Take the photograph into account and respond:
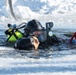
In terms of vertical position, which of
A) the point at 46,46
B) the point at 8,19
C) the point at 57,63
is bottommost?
the point at 8,19

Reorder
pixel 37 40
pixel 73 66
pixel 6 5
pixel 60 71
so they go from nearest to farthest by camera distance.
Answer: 1. pixel 60 71
2. pixel 73 66
3. pixel 37 40
4. pixel 6 5

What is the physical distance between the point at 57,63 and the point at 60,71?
1.03m

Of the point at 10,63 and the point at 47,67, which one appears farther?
the point at 10,63

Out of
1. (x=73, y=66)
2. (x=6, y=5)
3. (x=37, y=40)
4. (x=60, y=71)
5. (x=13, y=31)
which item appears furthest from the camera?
(x=6, y=5)

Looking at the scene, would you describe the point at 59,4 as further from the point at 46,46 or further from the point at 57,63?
the point at 57,63

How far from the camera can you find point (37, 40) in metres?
11.5

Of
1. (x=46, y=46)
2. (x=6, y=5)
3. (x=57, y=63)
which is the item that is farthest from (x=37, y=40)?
(x=6, y=5)

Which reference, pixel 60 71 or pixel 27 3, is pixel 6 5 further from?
pixel 60 71

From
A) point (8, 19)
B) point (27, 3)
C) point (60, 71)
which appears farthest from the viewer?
point (27, 3)

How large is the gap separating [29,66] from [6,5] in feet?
91.2

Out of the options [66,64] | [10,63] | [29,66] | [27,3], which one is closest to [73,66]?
[66,64]

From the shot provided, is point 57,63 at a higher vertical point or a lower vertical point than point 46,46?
higher

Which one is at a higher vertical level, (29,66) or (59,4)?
(29,66)

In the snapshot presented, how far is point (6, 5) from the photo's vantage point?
35.1 meters
